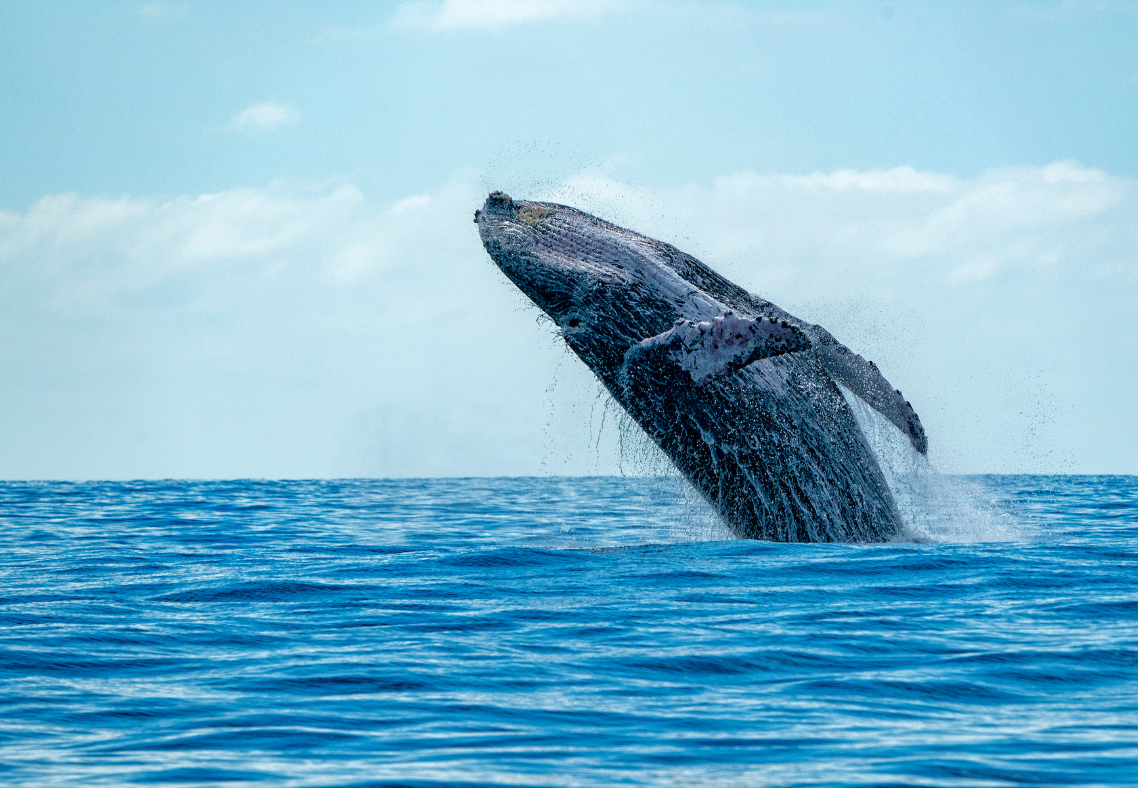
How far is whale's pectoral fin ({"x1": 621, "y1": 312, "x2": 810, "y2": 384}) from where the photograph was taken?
1078 centimetres

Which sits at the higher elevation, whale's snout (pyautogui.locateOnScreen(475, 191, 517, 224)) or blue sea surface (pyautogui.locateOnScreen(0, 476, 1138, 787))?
whale's snout (pyautogui.locateOnScreen(475, 191, 517, 224))

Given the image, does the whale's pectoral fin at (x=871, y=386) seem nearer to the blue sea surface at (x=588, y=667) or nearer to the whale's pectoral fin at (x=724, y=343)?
the blue sea surface at (x=588, y=667)

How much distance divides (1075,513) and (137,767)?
20.7 meters

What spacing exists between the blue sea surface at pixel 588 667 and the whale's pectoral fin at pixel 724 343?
6.32 ft

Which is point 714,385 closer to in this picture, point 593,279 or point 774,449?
point 774,449

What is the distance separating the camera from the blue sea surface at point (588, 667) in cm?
557

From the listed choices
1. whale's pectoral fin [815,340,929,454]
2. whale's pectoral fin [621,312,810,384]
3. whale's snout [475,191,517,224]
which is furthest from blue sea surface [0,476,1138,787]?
whale's snout [475,191,517,224]

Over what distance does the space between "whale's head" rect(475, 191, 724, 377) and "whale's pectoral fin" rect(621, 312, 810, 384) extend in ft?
3.69

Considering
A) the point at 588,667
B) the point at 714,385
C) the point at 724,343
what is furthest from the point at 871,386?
the point at 588,667

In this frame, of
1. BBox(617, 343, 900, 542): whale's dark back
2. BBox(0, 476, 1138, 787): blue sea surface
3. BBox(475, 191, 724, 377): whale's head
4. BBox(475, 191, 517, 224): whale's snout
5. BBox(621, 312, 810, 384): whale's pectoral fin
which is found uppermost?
BBox(475, 191, 517, 224): whale's snout

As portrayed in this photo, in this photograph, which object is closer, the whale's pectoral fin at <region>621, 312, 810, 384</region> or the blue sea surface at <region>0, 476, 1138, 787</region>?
the blue sea surface at <region>0, 476, 1138, 787</region>

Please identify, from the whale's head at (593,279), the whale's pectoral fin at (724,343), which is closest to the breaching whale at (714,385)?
the whale's head at (593,279)

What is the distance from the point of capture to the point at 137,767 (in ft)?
18.4

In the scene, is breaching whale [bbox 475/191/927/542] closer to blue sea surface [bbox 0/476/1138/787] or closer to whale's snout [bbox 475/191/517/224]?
whale's snout [bbox 475/191/517/224]
